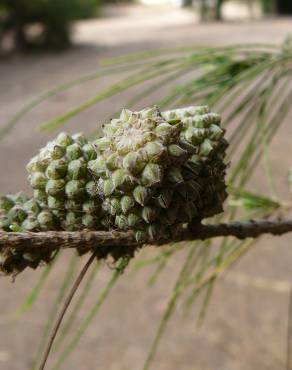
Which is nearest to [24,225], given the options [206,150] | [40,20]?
[206,150]

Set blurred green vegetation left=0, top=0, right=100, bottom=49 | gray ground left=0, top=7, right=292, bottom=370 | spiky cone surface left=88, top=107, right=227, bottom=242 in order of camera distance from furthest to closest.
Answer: blurred green vegetation left=0, top=0, right=100, bottom=49 → gray ground left=0, top=7, right=292, bottom=370 → spiky cone surface left=88, top=107, right=227, bottom=242

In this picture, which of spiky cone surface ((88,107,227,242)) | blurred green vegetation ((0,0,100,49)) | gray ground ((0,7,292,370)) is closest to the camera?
spiky cone surface ((88,107,227,242))

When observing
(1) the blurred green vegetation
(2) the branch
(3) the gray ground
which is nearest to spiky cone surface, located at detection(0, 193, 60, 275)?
(2) the branch

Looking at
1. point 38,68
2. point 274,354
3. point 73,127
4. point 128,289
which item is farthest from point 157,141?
point 38,68

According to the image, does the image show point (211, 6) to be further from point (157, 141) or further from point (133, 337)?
point (157, 141)

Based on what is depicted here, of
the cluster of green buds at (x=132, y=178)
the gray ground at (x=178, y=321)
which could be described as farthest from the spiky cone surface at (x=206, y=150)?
the gray ground at (x=178, y=321)

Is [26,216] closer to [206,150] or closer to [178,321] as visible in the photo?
[206,150]

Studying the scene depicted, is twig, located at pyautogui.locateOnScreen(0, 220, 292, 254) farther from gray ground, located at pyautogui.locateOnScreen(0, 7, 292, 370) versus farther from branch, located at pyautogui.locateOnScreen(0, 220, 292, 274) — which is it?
gray ground, located at pyautogui.locateOnScreen(0, 7, 292, 370)
